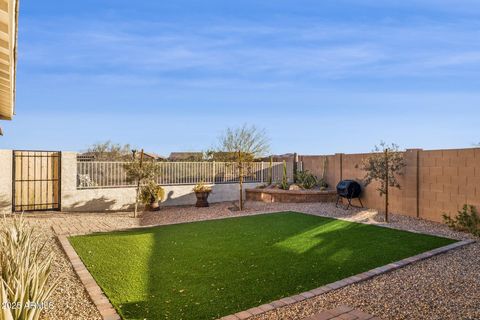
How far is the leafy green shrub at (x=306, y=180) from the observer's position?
12.8 metres

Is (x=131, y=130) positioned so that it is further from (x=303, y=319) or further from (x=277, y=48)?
(x=303, y=319)

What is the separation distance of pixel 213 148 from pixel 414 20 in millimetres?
14544

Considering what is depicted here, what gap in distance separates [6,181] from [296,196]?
33.7 feet

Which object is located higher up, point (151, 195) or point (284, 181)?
point (284, 181)

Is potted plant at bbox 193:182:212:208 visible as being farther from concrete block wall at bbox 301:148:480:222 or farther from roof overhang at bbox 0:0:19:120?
roof overhang at bbox 0:0:19:120

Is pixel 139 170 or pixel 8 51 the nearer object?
pixel 8 51

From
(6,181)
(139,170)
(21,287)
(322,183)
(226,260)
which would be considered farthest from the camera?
(322,183)

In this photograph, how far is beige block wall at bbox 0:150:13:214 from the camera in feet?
31.4

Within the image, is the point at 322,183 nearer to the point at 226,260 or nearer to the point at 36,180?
the point at 226,260

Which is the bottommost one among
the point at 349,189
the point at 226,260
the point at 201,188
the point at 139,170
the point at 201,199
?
the point at 226,260

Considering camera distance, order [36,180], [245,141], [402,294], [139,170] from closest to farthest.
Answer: [402,294] → [139,170] → [36,180] → [245,141]

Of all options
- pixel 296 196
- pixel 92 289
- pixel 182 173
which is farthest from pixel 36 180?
pixel 296 196

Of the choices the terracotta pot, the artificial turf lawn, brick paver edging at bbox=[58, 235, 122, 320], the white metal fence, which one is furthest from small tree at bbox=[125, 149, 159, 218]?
brick paver edging at bbox=[58, 235, 122, 320]

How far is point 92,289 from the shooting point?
3.80 meters
